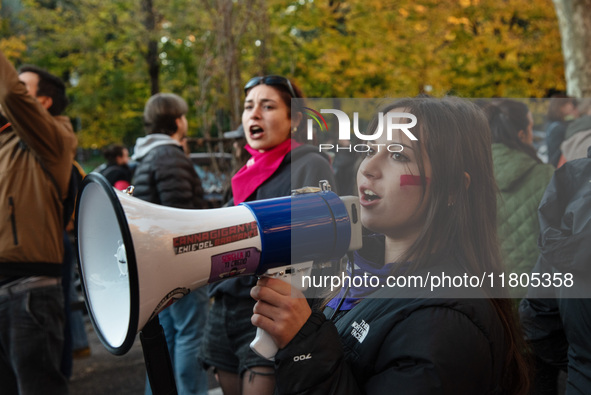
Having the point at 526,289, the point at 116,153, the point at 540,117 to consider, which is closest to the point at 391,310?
the point at 526,289

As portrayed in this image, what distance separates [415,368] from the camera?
1001mm

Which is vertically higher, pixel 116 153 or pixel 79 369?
pixel 116 153

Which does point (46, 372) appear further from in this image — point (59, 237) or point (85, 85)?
point (85, 85)

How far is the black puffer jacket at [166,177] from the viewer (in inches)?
125

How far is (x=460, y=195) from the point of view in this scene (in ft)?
3.70

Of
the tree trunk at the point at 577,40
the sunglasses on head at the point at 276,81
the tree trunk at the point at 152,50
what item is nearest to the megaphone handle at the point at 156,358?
the sunglasses on head at the point at 276,81

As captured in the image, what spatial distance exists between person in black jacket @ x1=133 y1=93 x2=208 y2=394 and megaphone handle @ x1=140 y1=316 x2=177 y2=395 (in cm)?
196

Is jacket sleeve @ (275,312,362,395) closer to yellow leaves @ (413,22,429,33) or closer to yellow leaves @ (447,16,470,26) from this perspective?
yellow leaves @ (447,16,470,26)

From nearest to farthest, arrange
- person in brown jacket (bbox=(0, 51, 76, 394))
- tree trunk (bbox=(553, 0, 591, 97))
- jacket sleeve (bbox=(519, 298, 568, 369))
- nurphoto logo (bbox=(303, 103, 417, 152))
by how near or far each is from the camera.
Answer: nurphoto logo (bbox=(303, 103, 417, 152)) < jacket sleeve (bbox=(519, 298, 568, 369)) < person in brown jacket (bbox=(0, 51, 76, 394)) < tree trunk (bbox=(553, 0, 591, 97))

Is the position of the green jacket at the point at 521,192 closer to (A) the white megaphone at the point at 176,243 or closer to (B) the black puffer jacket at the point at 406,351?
(B) the black puffer jacket at the point at 406,351

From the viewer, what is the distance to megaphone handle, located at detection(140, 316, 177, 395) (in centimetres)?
121

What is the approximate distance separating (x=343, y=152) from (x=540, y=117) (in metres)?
4.56

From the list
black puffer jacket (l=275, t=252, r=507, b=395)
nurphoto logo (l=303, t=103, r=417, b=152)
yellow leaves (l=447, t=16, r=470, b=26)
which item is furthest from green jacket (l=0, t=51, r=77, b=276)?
yellow leaves (l=447, t=16, r=470, b=26)

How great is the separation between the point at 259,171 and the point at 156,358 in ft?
3.71
